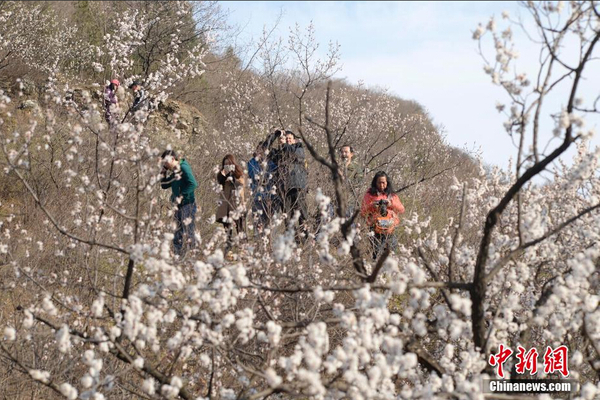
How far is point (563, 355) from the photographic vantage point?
4719 millimetres

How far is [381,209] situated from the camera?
7949mm

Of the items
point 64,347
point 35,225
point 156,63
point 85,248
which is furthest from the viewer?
point 156,63

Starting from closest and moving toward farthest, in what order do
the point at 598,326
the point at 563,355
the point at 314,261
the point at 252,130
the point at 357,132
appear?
the point at 598,326, the point at 563,355, the point at 314,261, the point at 357,132, the point at 252,130

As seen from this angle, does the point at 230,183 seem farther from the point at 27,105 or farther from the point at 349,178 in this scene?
the point at 27,105

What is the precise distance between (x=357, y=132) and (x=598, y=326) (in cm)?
1117

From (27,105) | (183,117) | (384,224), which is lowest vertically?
(384,224)

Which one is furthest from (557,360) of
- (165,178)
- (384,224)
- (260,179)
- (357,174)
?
(357,174)

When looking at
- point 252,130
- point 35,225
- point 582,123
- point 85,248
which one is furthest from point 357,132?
point 582,123

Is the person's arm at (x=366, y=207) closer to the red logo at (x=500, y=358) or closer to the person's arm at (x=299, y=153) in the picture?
the person's arm at (x=299, y=153)

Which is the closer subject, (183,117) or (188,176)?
(188,176)

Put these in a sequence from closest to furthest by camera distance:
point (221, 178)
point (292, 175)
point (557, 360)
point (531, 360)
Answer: point (531, 360)
point (557, 360)
point (221, 178)
point (292, 175)

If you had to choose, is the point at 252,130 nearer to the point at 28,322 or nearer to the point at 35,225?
the point at 35,225

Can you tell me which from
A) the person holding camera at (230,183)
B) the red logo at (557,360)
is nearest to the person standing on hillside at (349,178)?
the person holding camera at (230,183)

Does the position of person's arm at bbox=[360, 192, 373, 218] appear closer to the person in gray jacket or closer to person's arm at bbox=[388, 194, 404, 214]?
person's arm at bbox=[388, 194, 404, 214]
